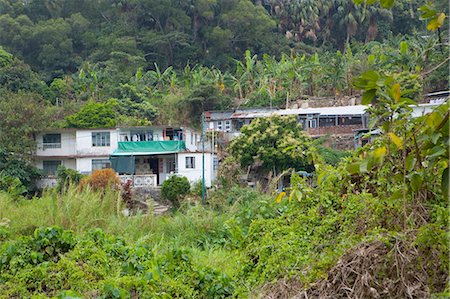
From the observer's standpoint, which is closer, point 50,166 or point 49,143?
point 49,143

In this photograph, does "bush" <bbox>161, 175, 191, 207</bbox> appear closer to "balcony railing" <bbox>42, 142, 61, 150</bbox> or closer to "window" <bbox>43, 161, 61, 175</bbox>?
"balcony railing" <bbox>42, 142, 61, 150</bbox>

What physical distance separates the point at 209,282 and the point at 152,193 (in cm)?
1473

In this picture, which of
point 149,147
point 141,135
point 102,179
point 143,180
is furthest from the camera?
point 141,135

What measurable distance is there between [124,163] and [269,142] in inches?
240

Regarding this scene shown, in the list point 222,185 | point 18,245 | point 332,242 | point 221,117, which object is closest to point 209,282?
point 332,242

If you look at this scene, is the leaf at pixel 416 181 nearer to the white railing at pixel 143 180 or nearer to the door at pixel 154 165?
the white railing at pixel 143 180

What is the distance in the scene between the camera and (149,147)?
19.8 metres

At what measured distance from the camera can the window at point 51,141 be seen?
66.3ft

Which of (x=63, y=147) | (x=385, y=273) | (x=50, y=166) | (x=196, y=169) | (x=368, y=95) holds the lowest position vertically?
(x=196, y=169)

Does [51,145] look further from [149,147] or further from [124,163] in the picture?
[149,147]

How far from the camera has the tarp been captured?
19.9 meters

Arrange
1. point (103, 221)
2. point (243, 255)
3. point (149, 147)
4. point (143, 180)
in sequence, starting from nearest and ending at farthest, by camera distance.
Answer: point (243, 255)
point (103, 221)
point (143, 180)
point (149, 147)

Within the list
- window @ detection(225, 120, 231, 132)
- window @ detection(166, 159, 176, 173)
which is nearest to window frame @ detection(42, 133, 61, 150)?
window @ detection(166, 159, 176, 173)

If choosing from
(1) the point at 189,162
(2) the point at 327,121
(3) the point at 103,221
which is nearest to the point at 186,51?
(2) the point at 327,121
